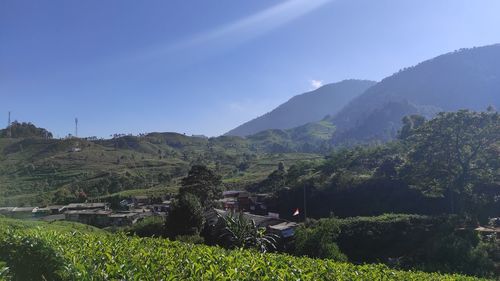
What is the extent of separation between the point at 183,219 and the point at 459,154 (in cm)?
2647

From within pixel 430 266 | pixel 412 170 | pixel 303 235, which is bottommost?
pixel 430 266

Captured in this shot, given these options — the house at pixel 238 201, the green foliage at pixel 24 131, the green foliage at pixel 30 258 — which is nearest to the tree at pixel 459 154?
the house at pixel 238 201

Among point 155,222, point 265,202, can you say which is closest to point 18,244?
point 155,222

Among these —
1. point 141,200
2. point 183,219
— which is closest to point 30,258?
point 183,219

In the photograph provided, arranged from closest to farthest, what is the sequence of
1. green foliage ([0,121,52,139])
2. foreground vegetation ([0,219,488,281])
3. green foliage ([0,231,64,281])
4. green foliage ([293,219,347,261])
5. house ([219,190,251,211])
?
foreground vegetation ([0,219,488,281]), green foliage ([0,231,64,281]), green foliage ([293,219,347,261]), house ([219,190,251,211]), green foliage ([0,121,52,139])

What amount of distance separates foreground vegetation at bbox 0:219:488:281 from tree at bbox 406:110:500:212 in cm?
3599

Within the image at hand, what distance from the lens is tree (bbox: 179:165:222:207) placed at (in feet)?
158

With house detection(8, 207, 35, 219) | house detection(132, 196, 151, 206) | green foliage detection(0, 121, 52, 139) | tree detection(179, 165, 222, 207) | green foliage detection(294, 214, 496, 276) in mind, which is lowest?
green foliage detection(294, 214, 496, 276)

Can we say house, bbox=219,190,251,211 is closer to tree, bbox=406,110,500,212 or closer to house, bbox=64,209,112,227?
house, bbox=64,209,112,227

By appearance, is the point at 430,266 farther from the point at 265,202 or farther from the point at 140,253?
the point at 265,202

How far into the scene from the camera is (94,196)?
7881cm

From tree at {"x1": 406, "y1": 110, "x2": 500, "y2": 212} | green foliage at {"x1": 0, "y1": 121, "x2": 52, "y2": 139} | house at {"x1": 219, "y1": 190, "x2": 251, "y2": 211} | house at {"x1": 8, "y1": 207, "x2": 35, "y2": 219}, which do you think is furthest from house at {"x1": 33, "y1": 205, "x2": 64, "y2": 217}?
green foliage at {"x1": 0, "y1": 121, "x2": 52, "y2": 139}

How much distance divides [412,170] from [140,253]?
43587mm

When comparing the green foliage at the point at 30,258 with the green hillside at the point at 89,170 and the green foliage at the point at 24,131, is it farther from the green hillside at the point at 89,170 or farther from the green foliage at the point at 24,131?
the green foliage at the point at 24,131
